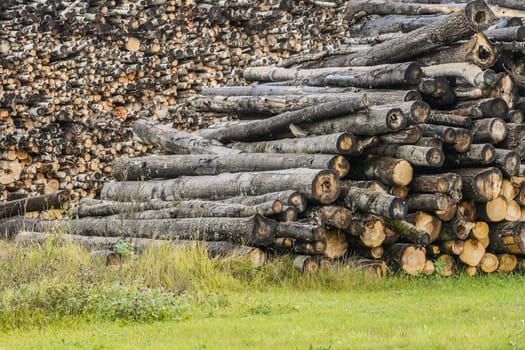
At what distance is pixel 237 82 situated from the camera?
22172 mm

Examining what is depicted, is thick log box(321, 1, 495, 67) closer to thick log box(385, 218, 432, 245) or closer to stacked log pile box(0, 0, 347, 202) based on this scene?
thick log box(385, 218, 432, 245)

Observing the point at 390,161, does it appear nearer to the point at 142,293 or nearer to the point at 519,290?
the point at 519,290

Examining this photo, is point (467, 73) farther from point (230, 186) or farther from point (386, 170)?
point (230, 186)

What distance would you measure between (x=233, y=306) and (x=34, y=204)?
27.0 ft

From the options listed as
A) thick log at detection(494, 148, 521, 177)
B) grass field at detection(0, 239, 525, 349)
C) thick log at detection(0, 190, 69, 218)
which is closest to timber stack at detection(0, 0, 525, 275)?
thick log at detection(494, 148, 521, 177)

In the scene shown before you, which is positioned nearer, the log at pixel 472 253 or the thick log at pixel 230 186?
the thick log at pixel 230 186

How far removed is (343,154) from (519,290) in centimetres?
291

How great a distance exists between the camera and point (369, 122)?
1334 cm

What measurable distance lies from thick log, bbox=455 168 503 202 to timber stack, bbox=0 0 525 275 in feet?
0.05

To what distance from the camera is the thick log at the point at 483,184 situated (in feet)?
43.1

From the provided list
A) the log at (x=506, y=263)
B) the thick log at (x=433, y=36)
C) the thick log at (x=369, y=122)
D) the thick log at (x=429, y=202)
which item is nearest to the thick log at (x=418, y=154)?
the thick log at (x=369, y=122)

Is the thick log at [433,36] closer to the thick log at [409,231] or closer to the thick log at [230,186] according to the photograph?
the thick log at [230,186]

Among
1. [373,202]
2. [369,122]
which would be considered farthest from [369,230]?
[369,122]

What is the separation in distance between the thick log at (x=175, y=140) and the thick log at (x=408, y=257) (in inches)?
143
